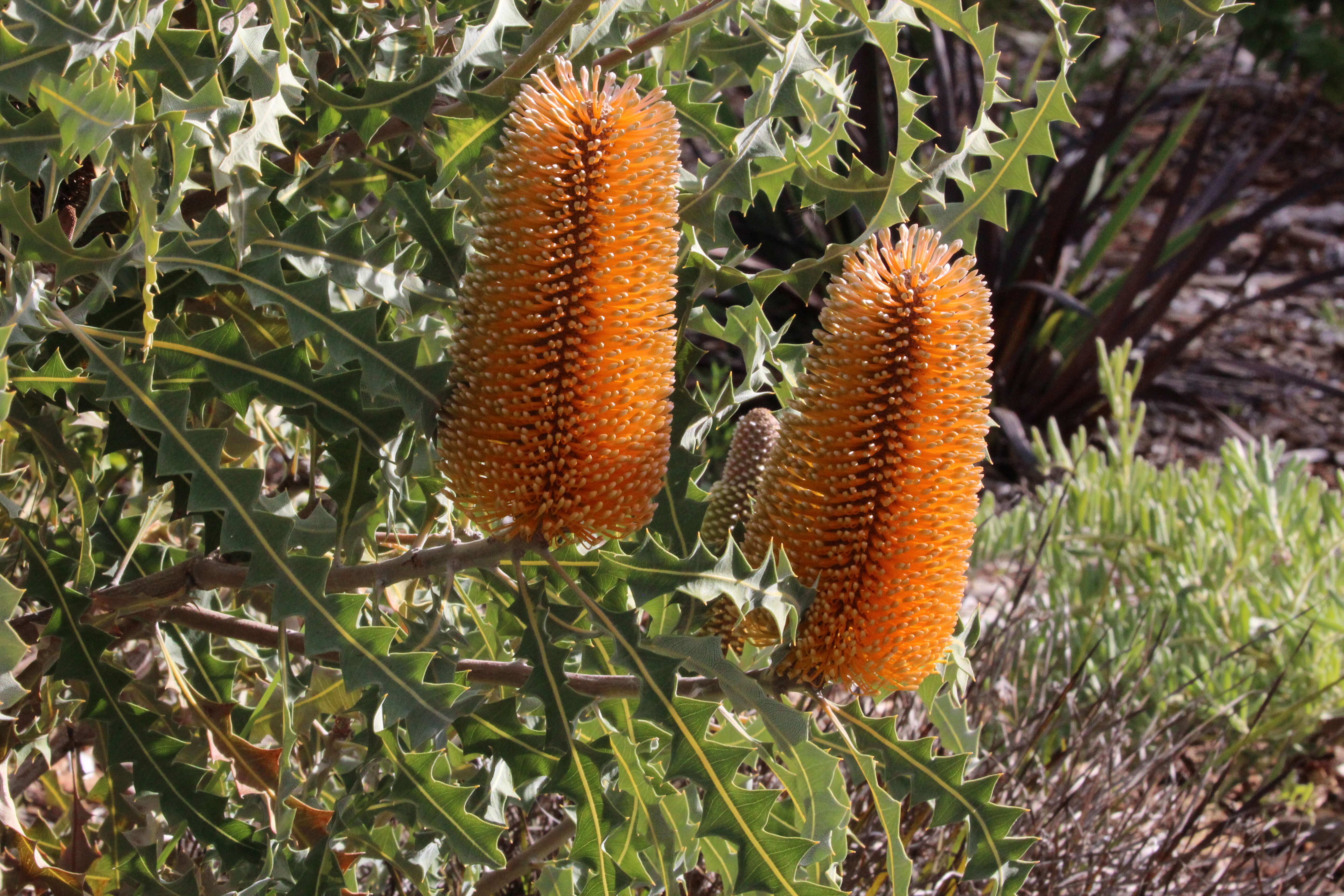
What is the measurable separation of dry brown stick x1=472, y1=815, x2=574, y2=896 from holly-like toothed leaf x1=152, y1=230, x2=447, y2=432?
0.48m

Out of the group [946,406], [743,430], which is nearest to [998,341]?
[743,430]

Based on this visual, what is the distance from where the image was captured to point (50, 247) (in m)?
0.99

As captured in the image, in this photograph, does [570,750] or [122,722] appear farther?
[122,722]

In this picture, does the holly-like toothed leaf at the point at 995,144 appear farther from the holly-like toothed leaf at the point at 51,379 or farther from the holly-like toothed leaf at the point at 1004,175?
the holly-like toothed leaf at the point at 51,379

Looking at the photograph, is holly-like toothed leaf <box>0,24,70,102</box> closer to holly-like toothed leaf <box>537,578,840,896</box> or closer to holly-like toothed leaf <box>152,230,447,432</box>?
holly-like toothed leaf <box>152,230,447,432</box>

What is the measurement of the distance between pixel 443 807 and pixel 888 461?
0.53 meters

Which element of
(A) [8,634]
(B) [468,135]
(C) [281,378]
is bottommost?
(A) [8,634]

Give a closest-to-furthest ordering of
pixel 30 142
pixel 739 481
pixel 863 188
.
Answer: pixel 30 142, pixel 863 188, pixel 739 481

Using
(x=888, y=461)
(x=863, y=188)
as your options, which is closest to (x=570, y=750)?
(x=888, y=461)

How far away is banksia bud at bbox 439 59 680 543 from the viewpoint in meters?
0.95

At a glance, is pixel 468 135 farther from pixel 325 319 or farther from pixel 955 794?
pixel 955 794

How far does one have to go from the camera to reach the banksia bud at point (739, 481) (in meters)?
1.38

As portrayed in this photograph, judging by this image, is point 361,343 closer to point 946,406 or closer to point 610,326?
point 610,326

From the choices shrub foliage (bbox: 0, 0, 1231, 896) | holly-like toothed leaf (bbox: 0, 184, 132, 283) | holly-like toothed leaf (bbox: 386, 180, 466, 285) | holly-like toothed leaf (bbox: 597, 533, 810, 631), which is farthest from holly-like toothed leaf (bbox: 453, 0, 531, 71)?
holly-like toothed leaf (bbox: 597, 533, 810, 631)
